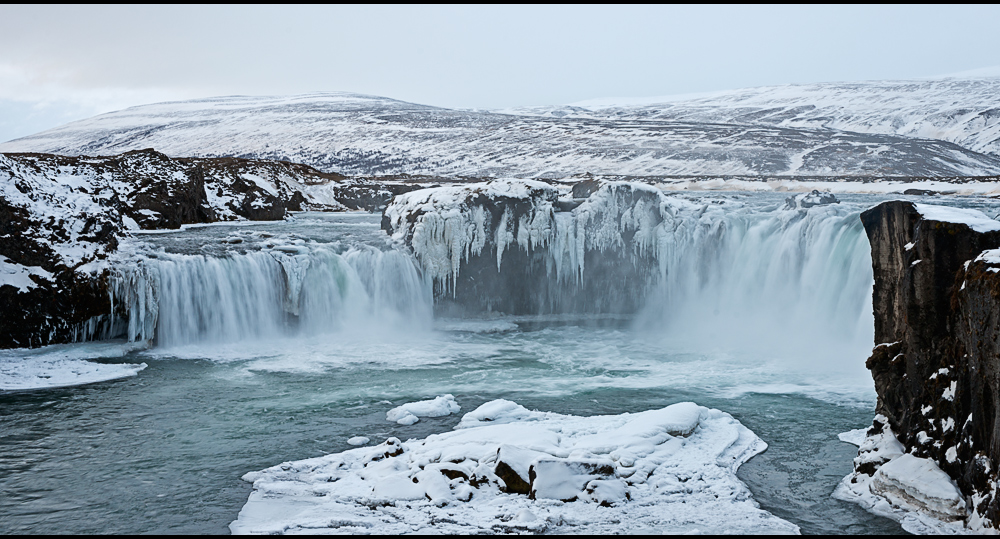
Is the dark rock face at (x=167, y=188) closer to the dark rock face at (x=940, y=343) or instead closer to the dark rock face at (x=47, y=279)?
the dark rock face at (x=47, y=279)

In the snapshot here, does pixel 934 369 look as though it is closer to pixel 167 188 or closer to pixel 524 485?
pixel 524 485

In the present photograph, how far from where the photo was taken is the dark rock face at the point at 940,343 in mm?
5914

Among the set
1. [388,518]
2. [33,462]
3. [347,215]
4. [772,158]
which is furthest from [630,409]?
[772,158]

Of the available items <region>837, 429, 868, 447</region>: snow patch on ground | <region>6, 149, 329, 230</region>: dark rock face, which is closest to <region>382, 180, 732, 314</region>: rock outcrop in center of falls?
<region>6, 149, 329, 230</region>: dark rock face

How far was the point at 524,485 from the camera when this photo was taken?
689 centimetres

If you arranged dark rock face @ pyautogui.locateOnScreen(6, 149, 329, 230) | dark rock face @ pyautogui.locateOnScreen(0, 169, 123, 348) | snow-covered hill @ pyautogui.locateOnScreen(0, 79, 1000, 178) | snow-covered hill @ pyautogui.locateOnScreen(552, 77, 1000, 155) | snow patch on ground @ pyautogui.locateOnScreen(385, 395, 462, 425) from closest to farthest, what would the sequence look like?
snow patch on ground @ pyautogui.locateOnScreen(385, 395, 462, 425) < dark rock face @ pyautogui.locateOnScreen(0, 169, 123, 348) < dark rock face @ pyautogui.locateOnScreen(6, 149, 329, 230) < snow-covered hill @ pyautogui.locateOnScreen(0, 79, 1000, 178) < snow-covered hill @ pyautogui.locateOnScreen(552, 77, 1000, 155)

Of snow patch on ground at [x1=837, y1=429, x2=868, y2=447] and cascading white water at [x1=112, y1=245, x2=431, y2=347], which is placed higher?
cascading white water at [x1=112, y1=245, x2=431, y2=347]

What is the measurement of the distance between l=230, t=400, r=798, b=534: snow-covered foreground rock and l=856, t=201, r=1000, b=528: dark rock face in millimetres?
1554

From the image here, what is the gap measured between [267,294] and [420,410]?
7277 mm

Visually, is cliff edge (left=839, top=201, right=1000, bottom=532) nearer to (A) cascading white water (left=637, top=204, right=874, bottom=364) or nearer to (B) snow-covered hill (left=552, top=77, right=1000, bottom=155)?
(A) cascading white water (left=637, top=204, right=874, bottom=364)

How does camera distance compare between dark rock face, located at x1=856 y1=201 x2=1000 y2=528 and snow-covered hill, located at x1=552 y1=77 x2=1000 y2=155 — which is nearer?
dark rock face, located at x1=856 y1=201 x2=1000 y2=528

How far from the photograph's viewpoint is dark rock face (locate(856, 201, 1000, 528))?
19.4 feet

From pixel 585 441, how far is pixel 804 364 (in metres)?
7.20

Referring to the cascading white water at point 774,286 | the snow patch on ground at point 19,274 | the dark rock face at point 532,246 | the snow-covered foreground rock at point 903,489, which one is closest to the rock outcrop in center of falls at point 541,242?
the dark rock face at point 532,246
